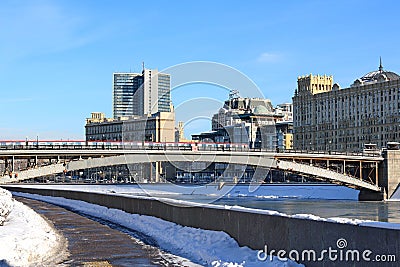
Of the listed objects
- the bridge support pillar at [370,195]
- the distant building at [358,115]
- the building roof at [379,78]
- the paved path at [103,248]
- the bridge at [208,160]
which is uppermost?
the building roof at [379,78]

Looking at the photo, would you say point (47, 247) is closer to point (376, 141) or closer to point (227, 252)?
point (227, 252)

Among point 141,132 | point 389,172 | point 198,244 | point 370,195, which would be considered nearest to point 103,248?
point 198,244

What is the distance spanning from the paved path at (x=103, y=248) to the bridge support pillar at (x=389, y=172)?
7015 cm

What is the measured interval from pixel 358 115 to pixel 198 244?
166 m

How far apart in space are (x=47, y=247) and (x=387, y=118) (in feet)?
519

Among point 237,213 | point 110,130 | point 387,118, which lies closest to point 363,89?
point 387,118

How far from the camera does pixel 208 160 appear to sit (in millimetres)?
69500

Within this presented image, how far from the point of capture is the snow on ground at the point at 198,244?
53.8 feet

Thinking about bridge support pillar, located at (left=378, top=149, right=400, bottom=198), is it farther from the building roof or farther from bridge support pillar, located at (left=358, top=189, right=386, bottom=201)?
the building roof

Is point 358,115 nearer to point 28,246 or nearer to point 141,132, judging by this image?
point 141,132

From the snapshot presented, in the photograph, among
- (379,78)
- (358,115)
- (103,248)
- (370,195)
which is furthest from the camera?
(358,115)

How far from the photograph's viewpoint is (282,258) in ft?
50.5

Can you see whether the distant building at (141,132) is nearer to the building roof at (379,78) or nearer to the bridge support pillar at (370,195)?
the bridge support pillar at (370,195)

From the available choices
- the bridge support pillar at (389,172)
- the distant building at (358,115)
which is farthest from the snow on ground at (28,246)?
the distant building at (358,115)
